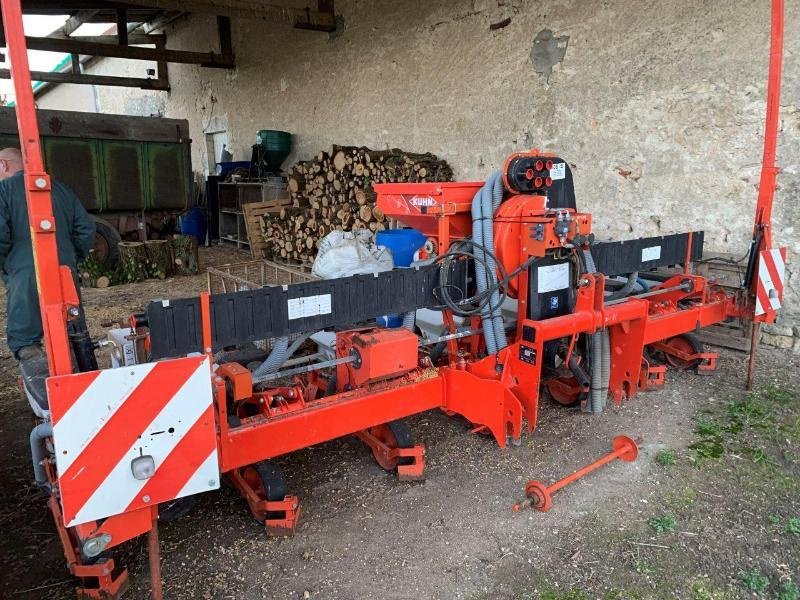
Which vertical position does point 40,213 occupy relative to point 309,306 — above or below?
above

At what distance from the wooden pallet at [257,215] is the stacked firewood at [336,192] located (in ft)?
0.40

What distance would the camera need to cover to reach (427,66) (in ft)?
25.9

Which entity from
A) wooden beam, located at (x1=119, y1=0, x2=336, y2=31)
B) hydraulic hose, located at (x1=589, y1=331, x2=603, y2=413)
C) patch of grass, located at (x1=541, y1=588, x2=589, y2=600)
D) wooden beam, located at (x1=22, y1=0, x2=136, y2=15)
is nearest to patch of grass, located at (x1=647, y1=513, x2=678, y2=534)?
patch of grass, located at (x1=541, y1=588, x2=589, y2=600)

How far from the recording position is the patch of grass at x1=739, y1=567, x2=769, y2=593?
2.27 metres

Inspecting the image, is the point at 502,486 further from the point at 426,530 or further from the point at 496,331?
the point at 496,331

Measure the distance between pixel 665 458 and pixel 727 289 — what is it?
7.19 feet

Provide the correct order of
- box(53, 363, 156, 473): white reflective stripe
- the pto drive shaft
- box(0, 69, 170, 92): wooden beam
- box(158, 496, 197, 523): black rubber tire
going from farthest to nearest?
box(0, 69, 170, 92): wooden beam
the pto drive shaft
box(158, 496, 197, 523): black rubber tire
box(53, 363, 156, 473): white reflective stripe

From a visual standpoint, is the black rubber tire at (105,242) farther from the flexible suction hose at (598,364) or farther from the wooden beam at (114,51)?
the flexible suction hose at (598,364)

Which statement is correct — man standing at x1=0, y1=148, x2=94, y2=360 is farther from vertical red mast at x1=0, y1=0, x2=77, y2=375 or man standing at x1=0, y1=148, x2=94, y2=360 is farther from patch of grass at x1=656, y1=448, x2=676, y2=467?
patch of grass at x1=656, y1=448, x2=676, y2=467

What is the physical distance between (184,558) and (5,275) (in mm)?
2332

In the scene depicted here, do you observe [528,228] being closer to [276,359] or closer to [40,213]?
[276,359]

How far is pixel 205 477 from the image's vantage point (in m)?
2.02

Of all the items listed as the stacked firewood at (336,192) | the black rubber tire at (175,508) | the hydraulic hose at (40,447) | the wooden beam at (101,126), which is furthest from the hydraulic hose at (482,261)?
the wooden beam at (101,126)

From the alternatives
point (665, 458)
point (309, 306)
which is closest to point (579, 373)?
point (665, 458)
